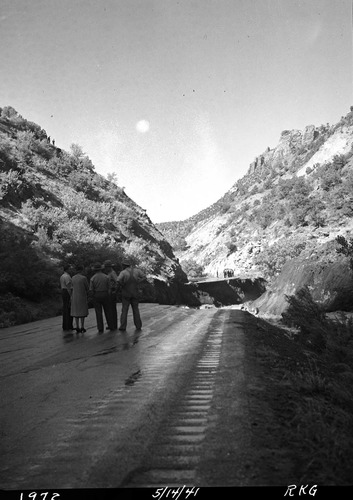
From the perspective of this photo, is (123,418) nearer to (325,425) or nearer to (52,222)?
(325,425)

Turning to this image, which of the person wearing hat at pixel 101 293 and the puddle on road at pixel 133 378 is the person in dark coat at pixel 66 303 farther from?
the puddle on road at pixel 133 378

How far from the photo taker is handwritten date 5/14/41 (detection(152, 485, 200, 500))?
2318 millimetres

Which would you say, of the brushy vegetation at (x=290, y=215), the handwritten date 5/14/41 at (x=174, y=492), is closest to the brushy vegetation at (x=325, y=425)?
the handwritten date 5/14/41 at (x=174, y=492)

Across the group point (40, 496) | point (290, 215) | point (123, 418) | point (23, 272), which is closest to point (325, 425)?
point (123, 418)

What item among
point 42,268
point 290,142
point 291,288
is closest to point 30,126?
point 42,268

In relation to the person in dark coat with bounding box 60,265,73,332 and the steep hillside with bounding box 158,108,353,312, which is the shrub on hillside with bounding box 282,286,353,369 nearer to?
the steep hillside with bounding box 158,108,353,312

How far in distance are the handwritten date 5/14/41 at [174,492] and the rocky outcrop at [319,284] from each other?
390 inches

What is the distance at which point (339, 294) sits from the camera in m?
12.6

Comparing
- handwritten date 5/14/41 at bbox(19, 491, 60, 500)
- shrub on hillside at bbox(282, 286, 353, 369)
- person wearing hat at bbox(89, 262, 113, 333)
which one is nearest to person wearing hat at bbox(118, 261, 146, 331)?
person wearing hat at bbox(89, 262, 113, 333)

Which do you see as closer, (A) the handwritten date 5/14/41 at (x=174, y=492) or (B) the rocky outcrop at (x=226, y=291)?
(A) the handwritten date 5/14/41 at (x=174, y=492)

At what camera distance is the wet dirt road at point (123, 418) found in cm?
277

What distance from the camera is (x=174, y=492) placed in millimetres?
2350

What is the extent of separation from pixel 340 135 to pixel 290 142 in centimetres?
6201

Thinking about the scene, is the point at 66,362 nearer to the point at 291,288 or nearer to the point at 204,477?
the point at 204,477
